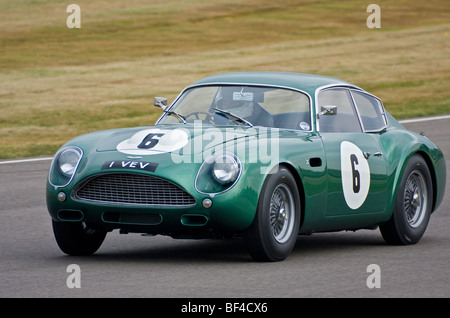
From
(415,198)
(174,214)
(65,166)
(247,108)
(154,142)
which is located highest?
(247,108)

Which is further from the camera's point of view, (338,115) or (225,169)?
(338,115)

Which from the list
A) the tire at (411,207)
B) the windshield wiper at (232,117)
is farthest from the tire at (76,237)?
the tire at (411,207)

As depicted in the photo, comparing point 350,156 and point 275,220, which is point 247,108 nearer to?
point 350,156

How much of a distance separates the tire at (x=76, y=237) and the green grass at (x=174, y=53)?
6.90 meters

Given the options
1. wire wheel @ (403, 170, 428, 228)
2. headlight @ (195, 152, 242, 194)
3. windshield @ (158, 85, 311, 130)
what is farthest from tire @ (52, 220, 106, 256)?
wire wheel @ (403, 170, 428, 228)

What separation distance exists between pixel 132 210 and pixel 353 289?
159 centimetres

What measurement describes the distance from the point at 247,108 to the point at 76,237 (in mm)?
1690

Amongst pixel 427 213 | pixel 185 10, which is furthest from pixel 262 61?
pixel 427 213

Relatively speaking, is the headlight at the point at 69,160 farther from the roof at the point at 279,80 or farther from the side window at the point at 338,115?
the side window at the point at 338,115

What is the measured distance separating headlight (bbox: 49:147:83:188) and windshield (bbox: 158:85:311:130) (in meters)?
1.15

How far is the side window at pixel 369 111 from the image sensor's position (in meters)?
8.17

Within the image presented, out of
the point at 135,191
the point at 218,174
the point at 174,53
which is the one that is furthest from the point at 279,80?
the point at 174,53

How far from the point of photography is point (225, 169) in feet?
21.3

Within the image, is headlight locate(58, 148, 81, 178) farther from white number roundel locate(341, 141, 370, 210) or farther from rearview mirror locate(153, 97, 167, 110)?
white number roundel locate(341, 141, 370, 210)
